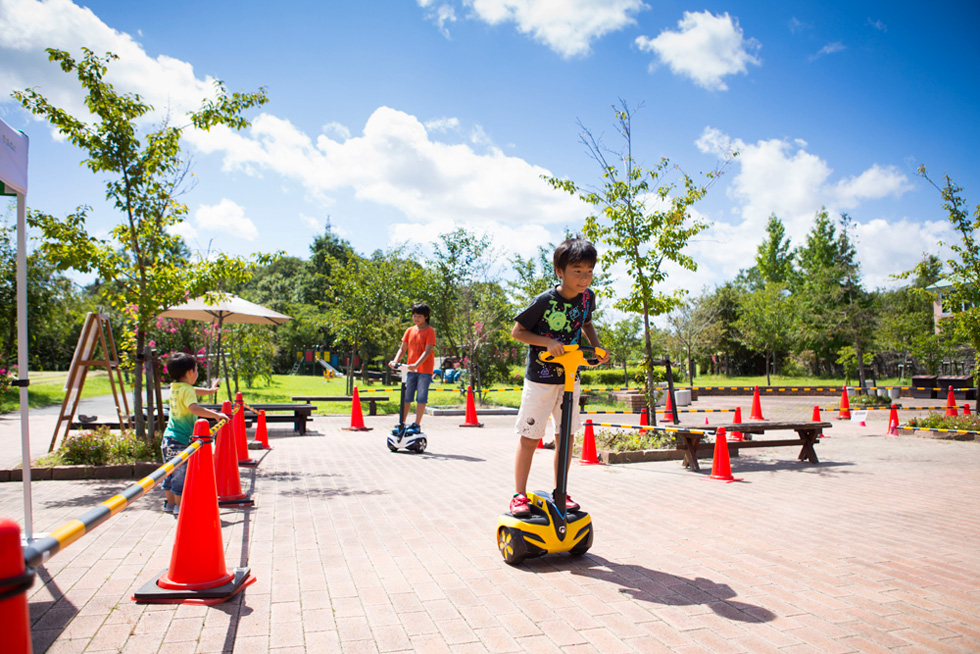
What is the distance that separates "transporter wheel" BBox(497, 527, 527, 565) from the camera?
12.4 feet

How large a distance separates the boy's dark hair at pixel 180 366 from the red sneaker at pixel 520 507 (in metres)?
3.21

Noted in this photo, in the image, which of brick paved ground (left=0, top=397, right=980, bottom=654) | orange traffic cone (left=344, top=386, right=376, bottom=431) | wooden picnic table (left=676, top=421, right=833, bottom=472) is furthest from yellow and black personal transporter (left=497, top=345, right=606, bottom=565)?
orange traffic cone (left=344, top=386, right=376, bottom=431)

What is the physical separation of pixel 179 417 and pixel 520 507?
3.39 meters

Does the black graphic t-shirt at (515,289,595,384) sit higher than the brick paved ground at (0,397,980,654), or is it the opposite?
the black graphic t-shirt at (515,289,595,384)

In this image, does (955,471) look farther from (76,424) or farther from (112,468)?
(76,424)

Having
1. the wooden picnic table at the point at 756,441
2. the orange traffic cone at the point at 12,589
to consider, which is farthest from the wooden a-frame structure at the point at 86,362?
the orange traffic cone at the point at 12,589

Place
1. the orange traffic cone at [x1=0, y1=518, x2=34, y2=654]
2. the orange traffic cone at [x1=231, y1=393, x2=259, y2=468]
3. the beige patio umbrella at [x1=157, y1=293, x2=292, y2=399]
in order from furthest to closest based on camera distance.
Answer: the beige patio umbrella at [x1=157, y1=293, x2=292, y2=399] → the orange traffic cone at [x1=231, y1=393, x2=259, y2=468] → the orange traffic cone at [x1=0, y1=518, x2=34, y2=654]

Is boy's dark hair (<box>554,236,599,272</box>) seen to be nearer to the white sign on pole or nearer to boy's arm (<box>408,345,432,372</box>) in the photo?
the white sign on pole

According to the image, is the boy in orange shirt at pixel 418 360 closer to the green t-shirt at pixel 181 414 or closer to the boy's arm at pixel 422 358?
the boy's arm at pixel 422 358

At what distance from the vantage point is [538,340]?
3.90 metres

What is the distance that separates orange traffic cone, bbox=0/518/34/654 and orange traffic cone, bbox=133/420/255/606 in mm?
2165

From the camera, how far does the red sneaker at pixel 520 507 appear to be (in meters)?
3.90

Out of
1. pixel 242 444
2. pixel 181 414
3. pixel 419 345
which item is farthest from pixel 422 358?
pixel 181 414

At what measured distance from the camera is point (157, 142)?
767 cm
